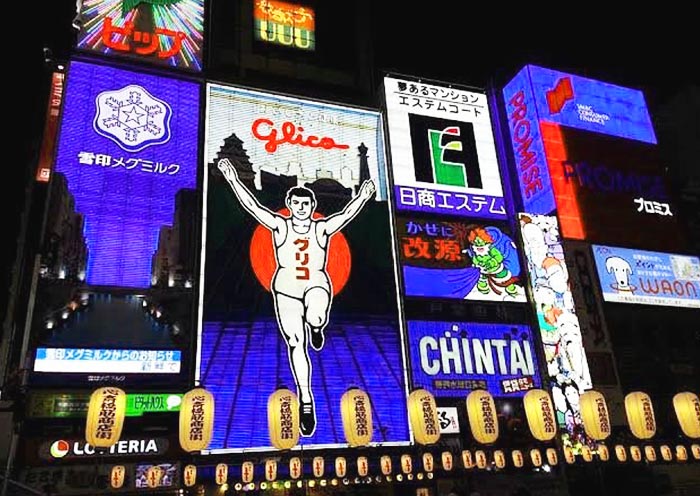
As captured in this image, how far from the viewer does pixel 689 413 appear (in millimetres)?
15430

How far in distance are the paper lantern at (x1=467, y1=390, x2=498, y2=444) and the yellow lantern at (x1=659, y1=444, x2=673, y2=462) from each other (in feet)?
22.6

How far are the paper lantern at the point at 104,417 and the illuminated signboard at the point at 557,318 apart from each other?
40.0 ft

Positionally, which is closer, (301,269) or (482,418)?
(482,418)

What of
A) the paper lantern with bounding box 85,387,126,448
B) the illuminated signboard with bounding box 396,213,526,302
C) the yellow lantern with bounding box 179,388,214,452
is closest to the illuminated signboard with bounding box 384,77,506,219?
the illuminated signboard with bounding box 396,213,526,302

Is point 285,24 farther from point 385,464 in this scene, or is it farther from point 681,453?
point 681,453

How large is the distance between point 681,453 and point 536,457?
5.12 metres

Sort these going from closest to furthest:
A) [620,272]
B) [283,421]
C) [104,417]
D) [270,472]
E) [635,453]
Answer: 1. [104,417]
2. [283,421]
3. [270,472]
4. [635,453]
5. [620,272]

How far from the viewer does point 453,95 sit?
2230cm

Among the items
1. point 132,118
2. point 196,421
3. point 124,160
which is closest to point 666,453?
point 196,421

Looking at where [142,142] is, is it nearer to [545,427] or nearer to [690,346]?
[545,427]

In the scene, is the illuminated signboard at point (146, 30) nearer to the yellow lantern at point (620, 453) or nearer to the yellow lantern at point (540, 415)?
the yellow lantern at point (540, 415)

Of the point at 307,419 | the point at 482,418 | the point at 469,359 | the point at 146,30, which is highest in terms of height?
the point at 146,30

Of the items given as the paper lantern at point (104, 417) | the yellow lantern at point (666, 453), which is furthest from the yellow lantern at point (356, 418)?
the yellow lantern at point (666, 453)

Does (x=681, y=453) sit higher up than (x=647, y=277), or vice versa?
(x=647, y=277)
